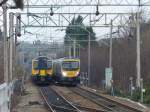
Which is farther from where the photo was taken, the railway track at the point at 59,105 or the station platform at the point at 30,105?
the station platform at the point at 30,105

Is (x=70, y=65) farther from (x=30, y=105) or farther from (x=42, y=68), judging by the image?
(x=30, y=105)

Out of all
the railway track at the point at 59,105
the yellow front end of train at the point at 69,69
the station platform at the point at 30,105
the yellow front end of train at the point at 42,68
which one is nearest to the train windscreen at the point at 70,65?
the yellow front end of train at the point at 69,69

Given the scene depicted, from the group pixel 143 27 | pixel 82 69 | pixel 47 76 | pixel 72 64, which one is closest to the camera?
pixel 72 64

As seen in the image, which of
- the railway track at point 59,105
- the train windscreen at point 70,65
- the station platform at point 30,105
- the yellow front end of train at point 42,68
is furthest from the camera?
the yellow front end of train at point 42,68

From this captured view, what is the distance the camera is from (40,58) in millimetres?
54719

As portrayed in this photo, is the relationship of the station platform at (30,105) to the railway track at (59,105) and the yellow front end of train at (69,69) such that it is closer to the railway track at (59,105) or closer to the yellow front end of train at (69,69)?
the railway track at (59,105)

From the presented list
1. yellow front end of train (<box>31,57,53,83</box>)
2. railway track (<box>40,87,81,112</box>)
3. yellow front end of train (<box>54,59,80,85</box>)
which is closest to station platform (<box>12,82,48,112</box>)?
railway track (<box>40,87,81,112</box>)

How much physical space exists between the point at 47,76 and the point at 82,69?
68.3 feet

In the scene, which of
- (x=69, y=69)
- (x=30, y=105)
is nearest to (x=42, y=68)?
(x=69, y=69)

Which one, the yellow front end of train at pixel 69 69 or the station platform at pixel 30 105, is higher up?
the yellow front end of train at pixel 69 69

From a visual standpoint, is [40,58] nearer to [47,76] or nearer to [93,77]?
[47,76]

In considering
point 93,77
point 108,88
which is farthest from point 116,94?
point 93,77

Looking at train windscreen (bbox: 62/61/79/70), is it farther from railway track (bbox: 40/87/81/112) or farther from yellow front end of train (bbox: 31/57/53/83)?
railway track (bbox: 40/87/81/112)

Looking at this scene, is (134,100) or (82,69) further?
(82,69)
